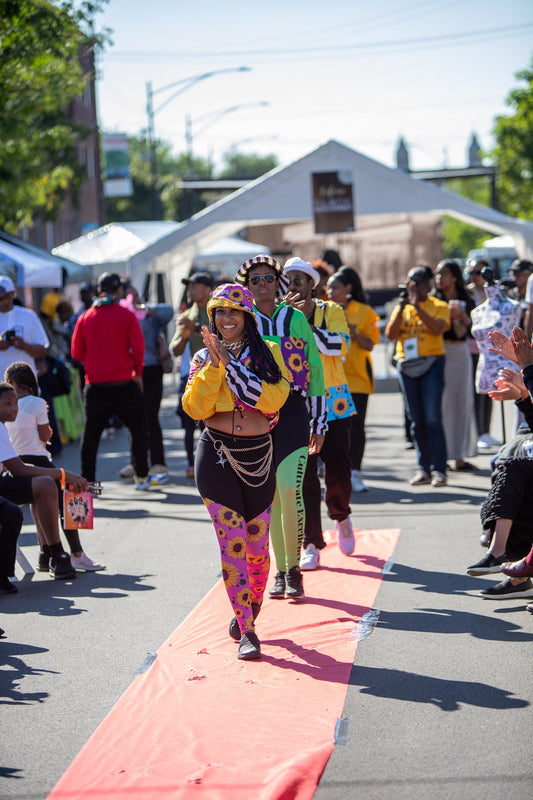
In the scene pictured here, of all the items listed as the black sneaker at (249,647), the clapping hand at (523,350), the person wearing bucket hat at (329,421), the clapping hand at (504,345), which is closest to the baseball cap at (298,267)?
the person wearing bucket hat at (329,421)

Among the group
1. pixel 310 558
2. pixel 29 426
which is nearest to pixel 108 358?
pixel 29 426

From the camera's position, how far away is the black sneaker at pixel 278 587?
7.07 m

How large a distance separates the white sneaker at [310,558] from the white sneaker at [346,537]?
0.43 meters

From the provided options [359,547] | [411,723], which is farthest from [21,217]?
[411,723]

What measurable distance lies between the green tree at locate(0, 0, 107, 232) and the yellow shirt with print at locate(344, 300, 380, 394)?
8557 mm

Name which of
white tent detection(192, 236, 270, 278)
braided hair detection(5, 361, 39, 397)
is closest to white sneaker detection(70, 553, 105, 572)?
braided hair detection(5, 361, 39, 397)

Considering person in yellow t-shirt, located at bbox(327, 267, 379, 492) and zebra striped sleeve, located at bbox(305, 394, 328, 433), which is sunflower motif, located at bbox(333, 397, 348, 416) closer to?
zebra striped sleeve, located at bbox(305, 394, 328, 433)

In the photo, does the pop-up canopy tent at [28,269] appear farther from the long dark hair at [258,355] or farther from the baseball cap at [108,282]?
the long dark hair at [258,355]

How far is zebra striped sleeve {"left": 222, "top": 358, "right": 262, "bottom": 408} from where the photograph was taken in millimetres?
5535

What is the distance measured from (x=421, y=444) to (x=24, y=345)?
4.02 meters

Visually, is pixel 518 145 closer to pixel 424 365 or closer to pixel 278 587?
pixel 424 365

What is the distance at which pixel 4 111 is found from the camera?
19.1 m

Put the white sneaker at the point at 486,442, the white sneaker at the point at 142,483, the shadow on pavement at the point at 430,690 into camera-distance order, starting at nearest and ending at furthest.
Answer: the shadow on pavement at the point at 430,690, the white sneaker at the point at 142,483, the white sneaker at the point at 486,442

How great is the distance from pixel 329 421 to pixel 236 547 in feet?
8.30
